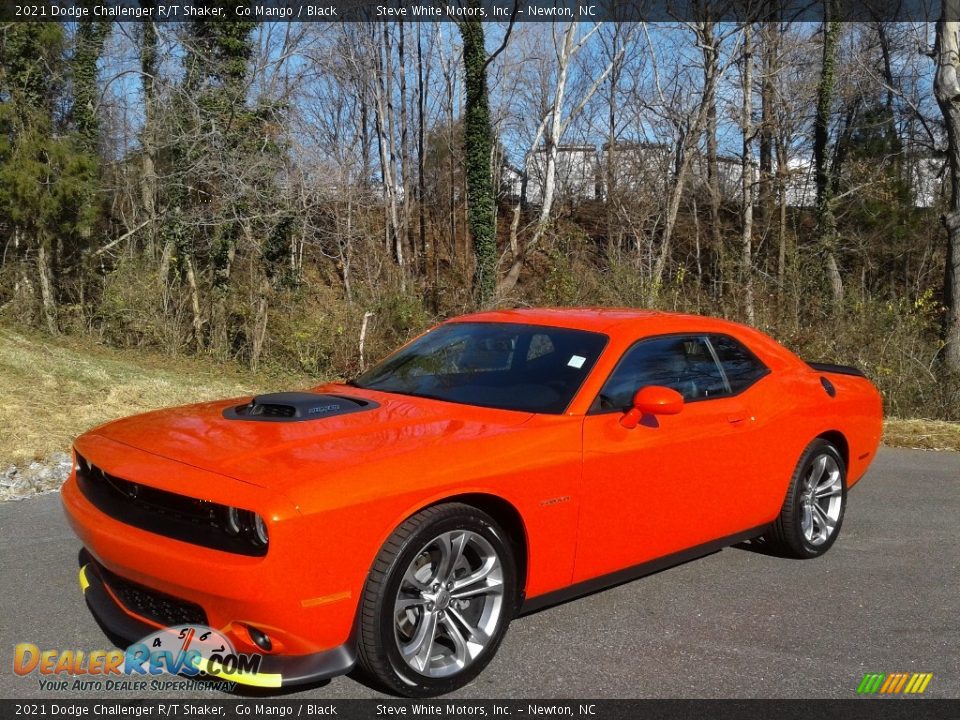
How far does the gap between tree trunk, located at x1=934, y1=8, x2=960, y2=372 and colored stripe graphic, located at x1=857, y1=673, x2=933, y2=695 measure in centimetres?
1123

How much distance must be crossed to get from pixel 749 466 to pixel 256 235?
47.7ft

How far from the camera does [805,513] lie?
5.22 meters

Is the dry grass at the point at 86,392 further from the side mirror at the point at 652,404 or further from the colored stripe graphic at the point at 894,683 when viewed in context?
Result: the colored stripe graphic at the point at 894,683

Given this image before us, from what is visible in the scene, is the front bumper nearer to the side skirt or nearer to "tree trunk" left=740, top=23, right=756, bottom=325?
the side skirt

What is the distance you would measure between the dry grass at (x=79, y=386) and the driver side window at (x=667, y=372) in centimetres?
528

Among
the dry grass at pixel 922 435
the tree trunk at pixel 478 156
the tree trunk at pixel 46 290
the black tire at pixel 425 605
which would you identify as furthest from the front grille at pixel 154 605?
the tree trunk at pixel 478 156

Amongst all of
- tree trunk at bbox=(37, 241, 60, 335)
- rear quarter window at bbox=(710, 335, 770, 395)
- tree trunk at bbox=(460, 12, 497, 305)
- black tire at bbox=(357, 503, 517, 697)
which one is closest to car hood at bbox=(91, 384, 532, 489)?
black tire at bbox=(357, 503, 517, 697)

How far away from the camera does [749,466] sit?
4738 millimetres

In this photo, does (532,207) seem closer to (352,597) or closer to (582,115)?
(582,115)

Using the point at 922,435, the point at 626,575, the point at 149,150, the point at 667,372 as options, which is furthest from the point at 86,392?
the point at 149,150

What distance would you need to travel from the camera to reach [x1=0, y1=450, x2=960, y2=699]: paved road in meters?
3.53

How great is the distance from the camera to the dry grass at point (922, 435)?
30.2 feet

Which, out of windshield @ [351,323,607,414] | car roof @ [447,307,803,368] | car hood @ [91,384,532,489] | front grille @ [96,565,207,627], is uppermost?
car roof @ [447,307,803,368]

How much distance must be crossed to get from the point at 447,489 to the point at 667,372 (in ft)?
5.61
